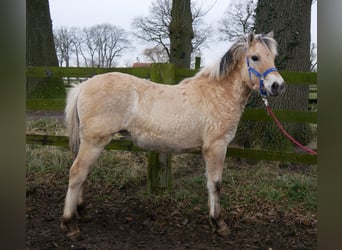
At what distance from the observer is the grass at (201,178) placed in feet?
13.8

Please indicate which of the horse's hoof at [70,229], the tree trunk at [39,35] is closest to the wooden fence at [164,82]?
the horse's hoof at [70,229]

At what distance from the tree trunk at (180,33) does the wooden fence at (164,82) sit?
174 centimetres

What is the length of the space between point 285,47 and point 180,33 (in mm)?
2017

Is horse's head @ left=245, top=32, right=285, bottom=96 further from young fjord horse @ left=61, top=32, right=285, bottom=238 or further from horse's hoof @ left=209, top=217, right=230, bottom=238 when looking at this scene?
horse's hoof @ left=209, top=217, right=230, bottom=238

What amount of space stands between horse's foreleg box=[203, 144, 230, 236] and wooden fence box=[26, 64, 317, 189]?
0.75 m

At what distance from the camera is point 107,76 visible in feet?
11.8

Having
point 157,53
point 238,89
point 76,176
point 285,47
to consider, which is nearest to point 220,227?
point 238,89

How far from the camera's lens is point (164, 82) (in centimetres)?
436

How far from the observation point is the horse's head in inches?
128

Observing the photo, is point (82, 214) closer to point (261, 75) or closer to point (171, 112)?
point (171, 112)

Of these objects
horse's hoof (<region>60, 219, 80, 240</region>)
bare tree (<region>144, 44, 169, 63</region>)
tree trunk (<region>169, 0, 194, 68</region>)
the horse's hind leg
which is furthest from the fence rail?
bare tree (<region>144, 44, 169, 63</region>)
